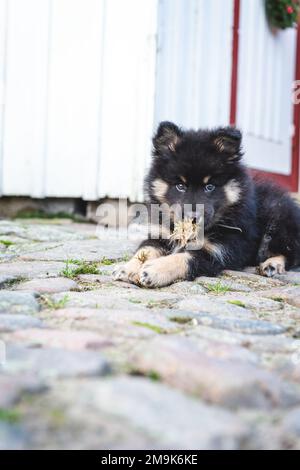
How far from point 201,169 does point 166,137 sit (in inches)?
13.9

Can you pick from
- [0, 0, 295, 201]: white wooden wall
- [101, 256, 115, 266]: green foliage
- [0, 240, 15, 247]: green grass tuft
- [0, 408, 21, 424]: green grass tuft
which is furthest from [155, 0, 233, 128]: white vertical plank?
[0, 408, 21, 424]: green grass tuft

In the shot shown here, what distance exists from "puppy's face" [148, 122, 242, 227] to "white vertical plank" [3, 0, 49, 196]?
250 cm

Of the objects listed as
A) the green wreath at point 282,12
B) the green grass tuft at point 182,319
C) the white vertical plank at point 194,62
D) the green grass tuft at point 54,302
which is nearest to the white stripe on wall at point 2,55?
the white vertical plank at point 194,62

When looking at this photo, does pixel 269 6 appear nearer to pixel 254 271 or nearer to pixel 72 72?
pixel 72 72

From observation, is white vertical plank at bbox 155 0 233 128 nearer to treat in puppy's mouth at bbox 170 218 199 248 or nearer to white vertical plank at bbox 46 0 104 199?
white vertical plank at bbox 46 0 104 199

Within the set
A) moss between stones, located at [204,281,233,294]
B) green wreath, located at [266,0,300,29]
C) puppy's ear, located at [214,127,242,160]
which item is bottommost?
moss between stones, located at [204,281,233,294]

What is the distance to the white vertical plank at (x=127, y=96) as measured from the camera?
5.64 m

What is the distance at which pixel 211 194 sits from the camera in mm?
3795

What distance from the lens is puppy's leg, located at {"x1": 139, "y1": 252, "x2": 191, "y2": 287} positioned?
10.6 ft

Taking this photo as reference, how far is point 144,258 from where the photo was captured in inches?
144

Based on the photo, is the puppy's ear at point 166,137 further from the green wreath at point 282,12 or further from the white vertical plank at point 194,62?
the green wreath at point 282,12

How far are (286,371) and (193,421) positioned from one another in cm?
52

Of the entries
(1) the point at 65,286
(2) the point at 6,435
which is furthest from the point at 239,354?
(1) the point at 65,286

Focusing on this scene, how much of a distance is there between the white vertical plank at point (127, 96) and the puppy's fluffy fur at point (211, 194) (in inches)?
67.9
